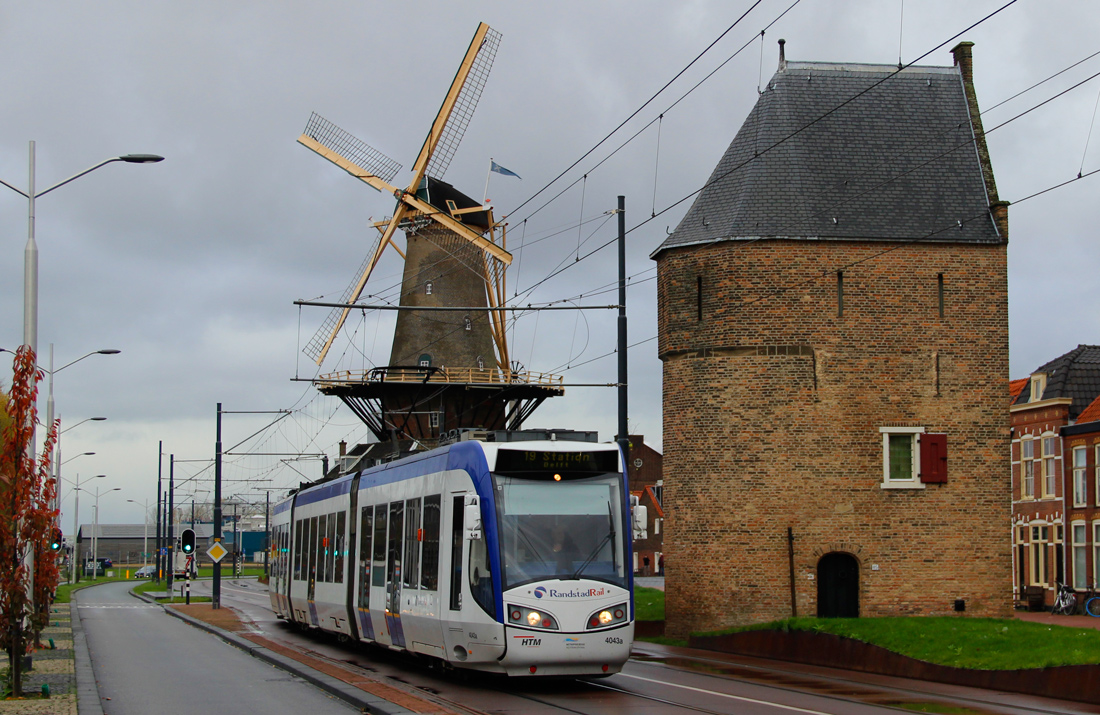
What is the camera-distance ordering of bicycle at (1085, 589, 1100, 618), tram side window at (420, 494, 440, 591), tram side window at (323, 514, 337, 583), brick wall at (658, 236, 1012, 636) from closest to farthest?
tram side window at (420, 494, 440, 591) → tram side window at (323, 514, 337, 583) → brick wall at (658, 236, 1012, 636) → bicycle at (1085, 589, 1100, 618)

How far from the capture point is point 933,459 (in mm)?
27750

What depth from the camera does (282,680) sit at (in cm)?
1825

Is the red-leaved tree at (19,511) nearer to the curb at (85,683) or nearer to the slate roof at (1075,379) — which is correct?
the curb at (85,683)

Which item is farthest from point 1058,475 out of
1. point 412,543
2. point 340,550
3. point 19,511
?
point 19,511

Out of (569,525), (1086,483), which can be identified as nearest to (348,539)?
(569,525)

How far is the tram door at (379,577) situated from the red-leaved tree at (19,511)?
5.19 meters

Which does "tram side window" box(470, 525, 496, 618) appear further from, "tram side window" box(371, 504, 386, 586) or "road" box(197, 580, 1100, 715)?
"tram side window" box(371, 504, 386, 586)

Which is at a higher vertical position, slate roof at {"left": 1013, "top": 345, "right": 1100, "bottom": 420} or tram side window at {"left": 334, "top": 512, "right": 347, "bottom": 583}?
slate roof at {"left": 1013, "top": 345, "right": 1100, "bottom": 420}

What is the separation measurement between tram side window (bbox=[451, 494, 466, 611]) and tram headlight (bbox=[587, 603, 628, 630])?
1686mm

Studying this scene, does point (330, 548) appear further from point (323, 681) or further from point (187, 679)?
point (323, 681)

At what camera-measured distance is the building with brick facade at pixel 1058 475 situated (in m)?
39.3

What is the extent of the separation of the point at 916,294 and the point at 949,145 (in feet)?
14.2

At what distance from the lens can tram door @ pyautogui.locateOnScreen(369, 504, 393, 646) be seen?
19766mm

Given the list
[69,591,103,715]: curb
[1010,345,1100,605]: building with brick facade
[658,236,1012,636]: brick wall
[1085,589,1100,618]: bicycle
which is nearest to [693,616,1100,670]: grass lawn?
[658,236,1012,636]: brick wall
